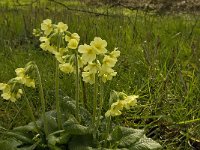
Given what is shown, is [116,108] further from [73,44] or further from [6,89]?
[6,89]

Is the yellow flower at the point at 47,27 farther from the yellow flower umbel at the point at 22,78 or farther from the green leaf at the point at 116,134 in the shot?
the green leaf at the point at 116,134

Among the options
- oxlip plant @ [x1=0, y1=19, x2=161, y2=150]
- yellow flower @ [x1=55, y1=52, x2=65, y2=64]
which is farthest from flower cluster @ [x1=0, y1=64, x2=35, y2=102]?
yellow flower @ [x1=55, y1=52, x2=65, y2=64]

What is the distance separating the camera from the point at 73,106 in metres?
2.04

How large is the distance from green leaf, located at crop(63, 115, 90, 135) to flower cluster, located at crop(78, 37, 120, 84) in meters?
0.19

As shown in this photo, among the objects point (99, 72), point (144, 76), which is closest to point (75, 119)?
point (99, 72)

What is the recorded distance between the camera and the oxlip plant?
1723 mm

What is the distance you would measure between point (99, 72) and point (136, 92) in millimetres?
925

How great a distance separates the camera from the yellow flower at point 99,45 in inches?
64.4

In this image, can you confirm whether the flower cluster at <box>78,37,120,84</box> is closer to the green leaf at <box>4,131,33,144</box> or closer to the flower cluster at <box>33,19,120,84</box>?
the flower cluster at <box>33,19,120,84</box>

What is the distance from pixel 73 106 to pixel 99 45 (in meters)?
0.47

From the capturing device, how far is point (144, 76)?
308 cm

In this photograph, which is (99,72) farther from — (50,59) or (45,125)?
(50,59)

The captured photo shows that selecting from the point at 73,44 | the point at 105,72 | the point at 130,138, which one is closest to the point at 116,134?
the point at 130,138

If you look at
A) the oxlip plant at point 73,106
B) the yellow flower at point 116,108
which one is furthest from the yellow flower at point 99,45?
the yellow flower at point 116,108
